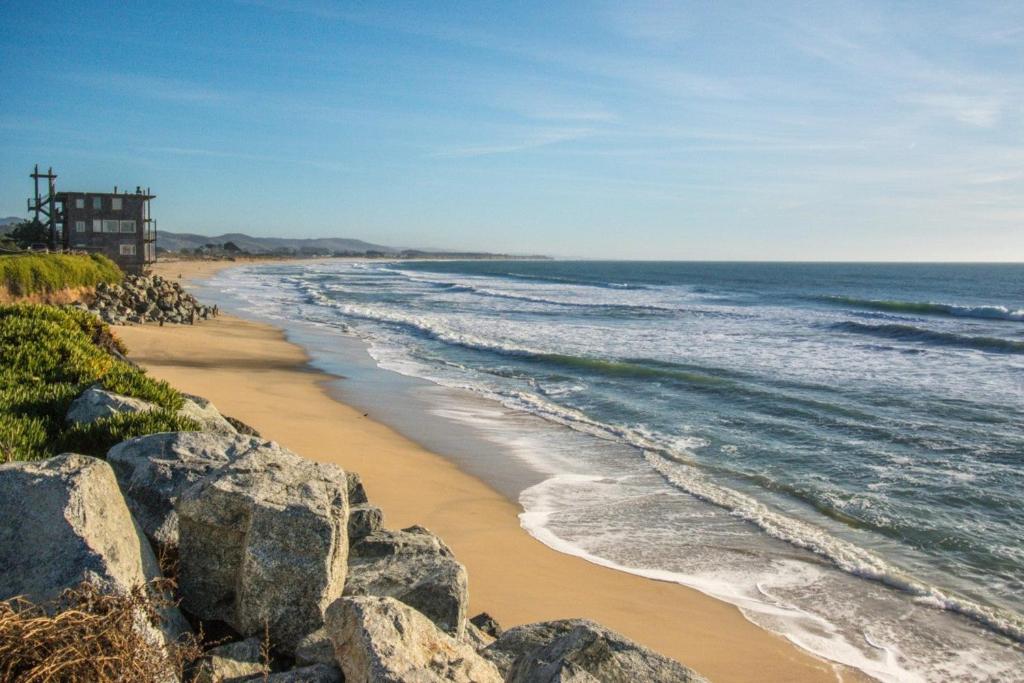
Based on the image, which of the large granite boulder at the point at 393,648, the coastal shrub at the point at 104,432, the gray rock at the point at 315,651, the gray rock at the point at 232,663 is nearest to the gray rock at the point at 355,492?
the coastal shrub at the point at 104,432

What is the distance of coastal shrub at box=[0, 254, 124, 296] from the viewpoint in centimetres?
2414

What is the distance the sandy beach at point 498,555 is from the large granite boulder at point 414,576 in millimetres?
1750

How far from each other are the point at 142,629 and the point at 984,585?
29.8ft

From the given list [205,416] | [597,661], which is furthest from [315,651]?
[205,416]

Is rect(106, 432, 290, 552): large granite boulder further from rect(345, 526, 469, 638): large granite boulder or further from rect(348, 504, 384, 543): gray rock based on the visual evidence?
rect(345, 526, 469, 638): large granite boulder

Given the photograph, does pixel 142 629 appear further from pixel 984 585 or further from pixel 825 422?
pixel 825 422

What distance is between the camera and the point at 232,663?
179 inches

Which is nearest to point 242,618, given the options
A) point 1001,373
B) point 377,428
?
point 377,428

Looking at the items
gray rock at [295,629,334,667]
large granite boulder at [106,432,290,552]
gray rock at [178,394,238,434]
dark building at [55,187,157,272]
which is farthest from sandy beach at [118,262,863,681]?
dark building at [55,187,157,272]

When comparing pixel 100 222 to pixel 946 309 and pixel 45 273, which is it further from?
pixel 946 309

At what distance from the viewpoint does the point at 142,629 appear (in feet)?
13.6

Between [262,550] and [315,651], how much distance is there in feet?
2.50

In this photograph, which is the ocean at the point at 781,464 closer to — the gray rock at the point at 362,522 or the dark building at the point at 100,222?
the gray rock at the point at 362,522

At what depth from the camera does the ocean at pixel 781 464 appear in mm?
8352
